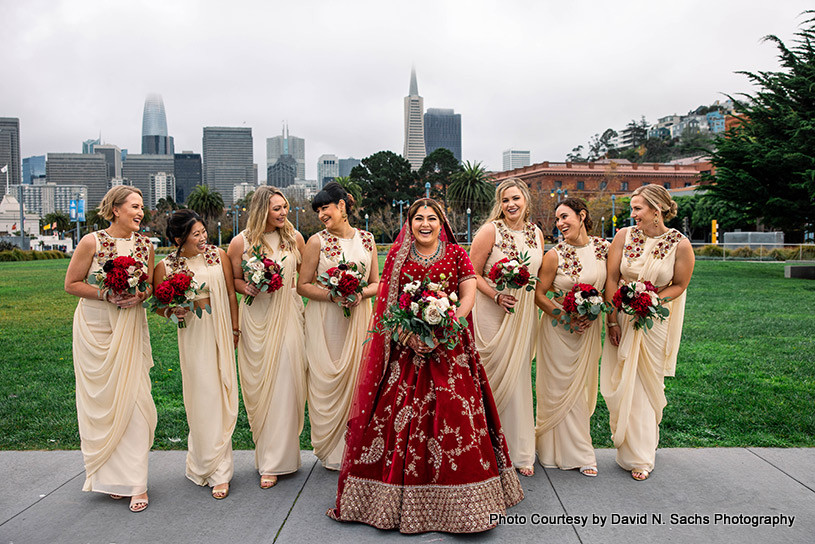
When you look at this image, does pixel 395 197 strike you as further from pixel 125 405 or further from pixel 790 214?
pixel 125 405

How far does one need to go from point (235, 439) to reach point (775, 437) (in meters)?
5.12

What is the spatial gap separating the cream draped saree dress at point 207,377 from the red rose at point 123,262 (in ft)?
1.05

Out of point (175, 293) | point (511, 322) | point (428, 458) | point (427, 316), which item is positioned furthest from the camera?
point (511, 322)

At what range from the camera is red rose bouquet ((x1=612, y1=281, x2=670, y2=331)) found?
4.57 meters

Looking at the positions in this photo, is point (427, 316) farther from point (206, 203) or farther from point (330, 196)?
point (206, 203)

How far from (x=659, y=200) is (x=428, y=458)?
2.75 meters

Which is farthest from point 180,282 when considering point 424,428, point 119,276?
point 424,428

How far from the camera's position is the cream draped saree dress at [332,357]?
4867 mm

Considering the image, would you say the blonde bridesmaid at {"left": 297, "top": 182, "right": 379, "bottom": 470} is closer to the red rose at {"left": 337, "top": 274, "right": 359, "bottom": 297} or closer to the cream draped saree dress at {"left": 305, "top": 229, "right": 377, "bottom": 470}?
the cream draped saree dress at {"left": 305, "top": 229, "right": 377, "bottom": 470}

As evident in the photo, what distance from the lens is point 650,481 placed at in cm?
467

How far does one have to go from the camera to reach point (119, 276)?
13.7 feet

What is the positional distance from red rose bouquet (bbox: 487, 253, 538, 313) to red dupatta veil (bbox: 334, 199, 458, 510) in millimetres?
526

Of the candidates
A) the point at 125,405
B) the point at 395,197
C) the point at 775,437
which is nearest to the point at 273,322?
the point at 125,405

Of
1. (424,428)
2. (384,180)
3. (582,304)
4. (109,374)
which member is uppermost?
(384,180)
